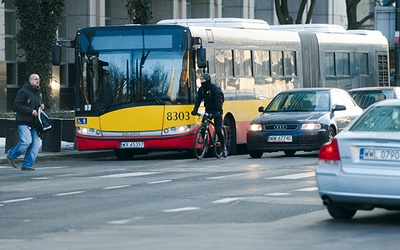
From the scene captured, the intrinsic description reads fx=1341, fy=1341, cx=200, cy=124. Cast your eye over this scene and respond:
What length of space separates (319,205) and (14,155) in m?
9.85

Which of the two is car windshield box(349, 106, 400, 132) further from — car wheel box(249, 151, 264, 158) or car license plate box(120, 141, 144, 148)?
car wheel box(249, 151, 264, 158)

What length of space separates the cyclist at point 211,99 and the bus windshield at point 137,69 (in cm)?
41

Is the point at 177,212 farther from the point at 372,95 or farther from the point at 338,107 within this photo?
the point at 372,95

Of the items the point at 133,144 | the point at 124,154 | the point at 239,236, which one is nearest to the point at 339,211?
the point at 239,236

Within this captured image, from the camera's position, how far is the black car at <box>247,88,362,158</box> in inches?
1049

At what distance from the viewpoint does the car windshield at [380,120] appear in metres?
13.8

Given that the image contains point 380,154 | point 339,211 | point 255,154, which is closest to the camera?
point 380,154

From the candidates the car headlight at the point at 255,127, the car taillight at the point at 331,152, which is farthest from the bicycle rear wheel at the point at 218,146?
the car taillight at the point at 331,152

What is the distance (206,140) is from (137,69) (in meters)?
2.02

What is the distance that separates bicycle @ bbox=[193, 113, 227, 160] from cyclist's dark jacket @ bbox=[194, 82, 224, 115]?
18cm

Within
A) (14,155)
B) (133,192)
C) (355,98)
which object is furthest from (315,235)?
(355,98)

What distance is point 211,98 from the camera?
2711cm

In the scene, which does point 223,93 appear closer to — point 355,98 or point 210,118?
point 210,118

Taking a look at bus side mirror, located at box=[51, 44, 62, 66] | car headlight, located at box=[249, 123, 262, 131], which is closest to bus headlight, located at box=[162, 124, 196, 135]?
car headlight, located at box=[249, 123, 262, 131]
